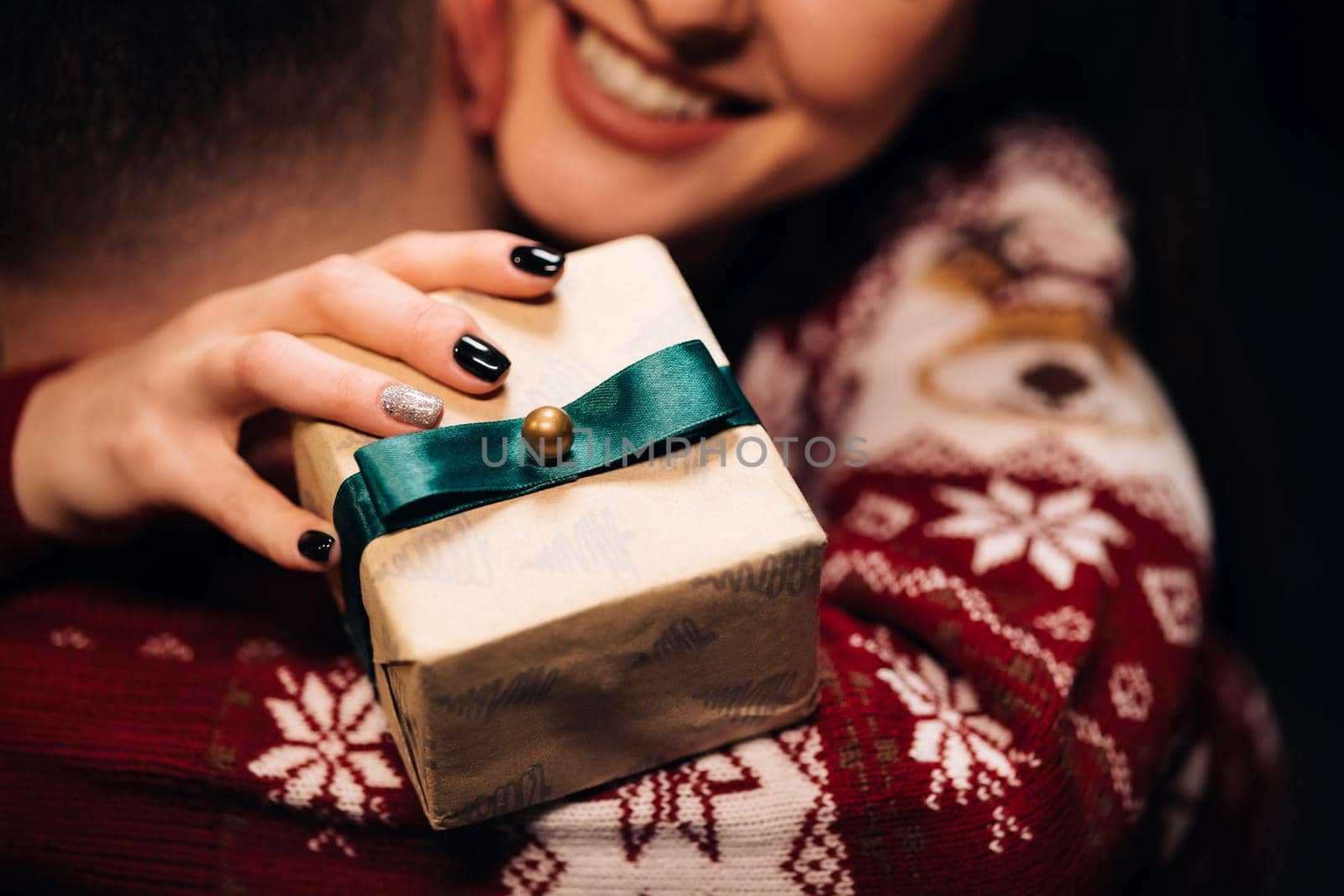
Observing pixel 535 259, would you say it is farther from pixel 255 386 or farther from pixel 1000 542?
pixel 1000 542

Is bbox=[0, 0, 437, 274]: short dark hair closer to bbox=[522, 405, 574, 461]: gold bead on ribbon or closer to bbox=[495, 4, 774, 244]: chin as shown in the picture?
bbox=[495, 4, 774, 244]: chin

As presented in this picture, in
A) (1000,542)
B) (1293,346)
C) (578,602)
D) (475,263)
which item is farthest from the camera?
(1293,346)

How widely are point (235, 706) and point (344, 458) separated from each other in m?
0.15

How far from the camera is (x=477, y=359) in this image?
420 millimetres

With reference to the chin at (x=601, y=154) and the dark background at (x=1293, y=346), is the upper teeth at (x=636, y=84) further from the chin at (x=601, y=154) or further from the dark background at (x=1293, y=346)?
the dark background at (x=1293, y=346)

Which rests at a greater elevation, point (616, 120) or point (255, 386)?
point (616, 120)

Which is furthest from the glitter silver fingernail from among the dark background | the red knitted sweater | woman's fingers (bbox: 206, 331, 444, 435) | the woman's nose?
the dark background

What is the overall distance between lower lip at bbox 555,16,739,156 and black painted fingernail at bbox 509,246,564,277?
0.76ft

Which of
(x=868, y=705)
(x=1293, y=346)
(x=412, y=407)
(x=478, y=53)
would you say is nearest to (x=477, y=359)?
(x=412, y=407)

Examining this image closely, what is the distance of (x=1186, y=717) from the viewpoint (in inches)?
24.5

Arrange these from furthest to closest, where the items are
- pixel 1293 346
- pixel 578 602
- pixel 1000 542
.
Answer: pixel 1293 346 < pixel 1000 542 < pixel 578 602

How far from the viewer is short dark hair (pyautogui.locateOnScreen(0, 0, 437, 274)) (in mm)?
505

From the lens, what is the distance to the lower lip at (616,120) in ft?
2.15

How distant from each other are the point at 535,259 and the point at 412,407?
88 millimetres
